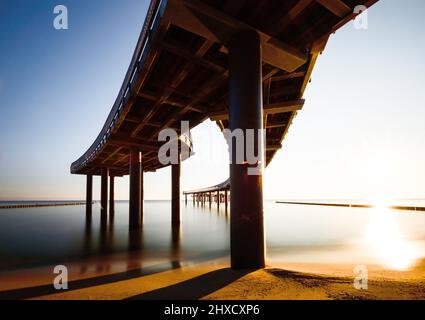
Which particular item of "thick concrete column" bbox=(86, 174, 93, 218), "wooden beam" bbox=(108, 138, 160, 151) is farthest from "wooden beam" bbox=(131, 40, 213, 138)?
"thick concrete column" bbox=(86, 174, 93, 218)

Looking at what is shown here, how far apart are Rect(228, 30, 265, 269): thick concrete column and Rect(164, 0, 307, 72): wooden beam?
265mm

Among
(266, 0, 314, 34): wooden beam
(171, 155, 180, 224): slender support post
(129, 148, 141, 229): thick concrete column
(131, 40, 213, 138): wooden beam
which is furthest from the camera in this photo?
(171, 155, 180, 224): slender support post

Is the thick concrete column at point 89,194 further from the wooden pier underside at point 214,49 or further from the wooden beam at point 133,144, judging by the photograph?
the wooden pier underside at point 214,49

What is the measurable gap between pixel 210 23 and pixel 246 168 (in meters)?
3.45

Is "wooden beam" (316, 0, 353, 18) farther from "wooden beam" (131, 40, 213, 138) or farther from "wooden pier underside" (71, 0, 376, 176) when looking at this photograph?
"wooden beam" (131, 40, 213, 138)

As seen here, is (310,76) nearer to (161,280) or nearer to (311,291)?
(311,291)

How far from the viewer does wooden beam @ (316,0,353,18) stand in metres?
5.15

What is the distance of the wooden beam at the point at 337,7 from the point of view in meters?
5.15

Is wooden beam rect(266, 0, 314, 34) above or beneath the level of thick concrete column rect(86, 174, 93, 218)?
above

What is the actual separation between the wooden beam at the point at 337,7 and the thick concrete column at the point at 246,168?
5.16 ft

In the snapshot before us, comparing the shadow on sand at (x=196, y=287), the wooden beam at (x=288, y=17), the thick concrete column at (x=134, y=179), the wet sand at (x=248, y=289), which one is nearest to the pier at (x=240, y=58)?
the wooden beam at (x=288, y=17)

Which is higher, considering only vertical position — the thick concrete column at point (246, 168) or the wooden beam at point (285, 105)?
the wooden beam at point (285, 105)

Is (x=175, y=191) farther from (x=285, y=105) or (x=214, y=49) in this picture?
(x=214, y=49)
